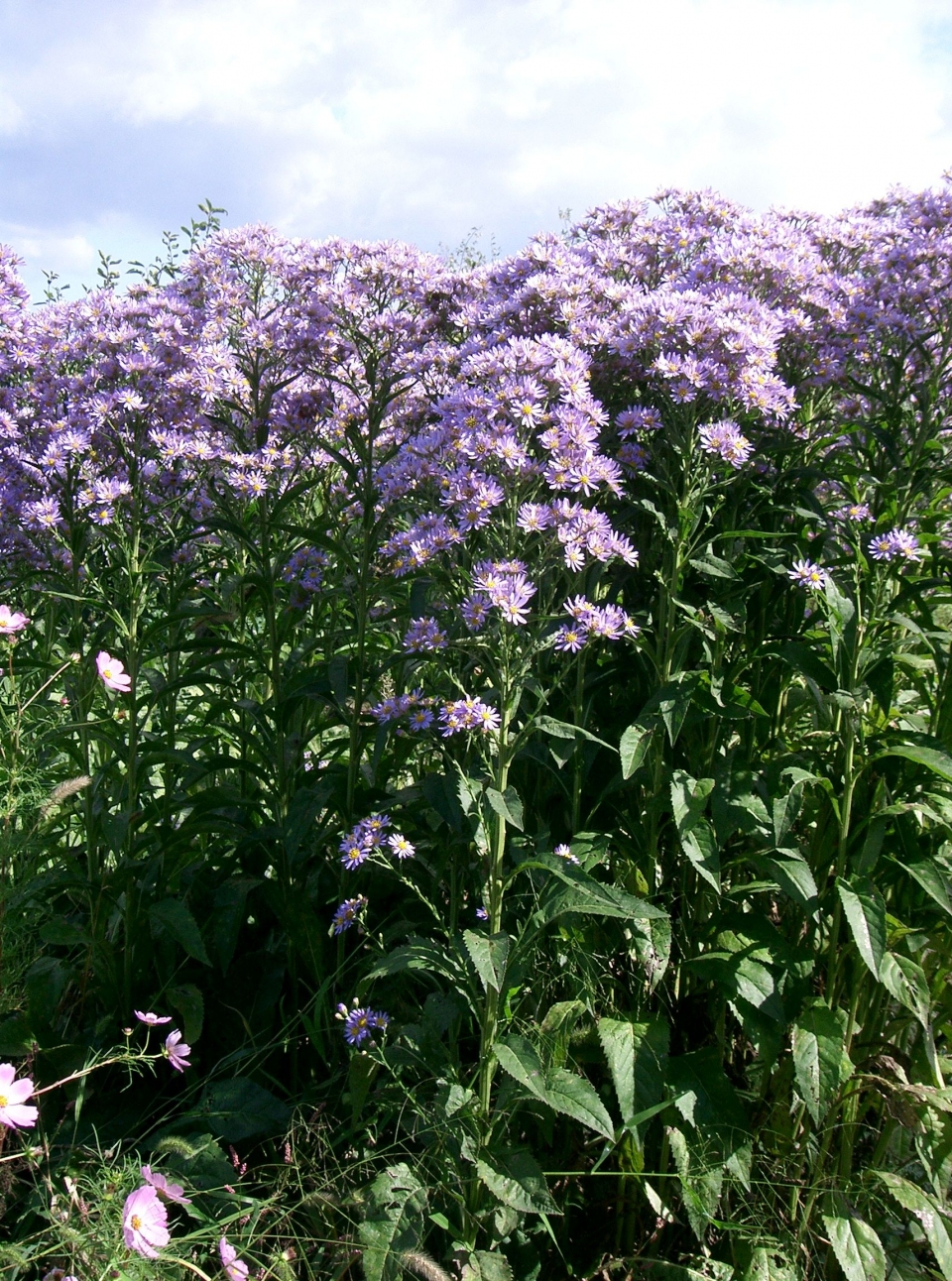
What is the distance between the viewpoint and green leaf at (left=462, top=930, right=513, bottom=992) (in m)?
2.32

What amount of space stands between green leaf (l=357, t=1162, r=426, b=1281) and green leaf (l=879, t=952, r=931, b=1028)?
1.26m

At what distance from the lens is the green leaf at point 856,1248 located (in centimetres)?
262

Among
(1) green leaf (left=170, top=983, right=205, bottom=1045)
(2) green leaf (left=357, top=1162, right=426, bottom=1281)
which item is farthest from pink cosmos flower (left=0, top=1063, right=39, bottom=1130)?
(1) green leaf (left=170, top=983, right=205, bottom=1045)

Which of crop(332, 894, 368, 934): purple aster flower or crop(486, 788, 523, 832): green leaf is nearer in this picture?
crop(486, 788, 523, 832): green leaf

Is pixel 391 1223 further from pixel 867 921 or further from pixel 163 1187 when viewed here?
pixel 867 921

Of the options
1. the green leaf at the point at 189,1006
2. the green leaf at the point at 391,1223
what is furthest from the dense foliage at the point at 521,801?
the green leaf at the point at 189,1006

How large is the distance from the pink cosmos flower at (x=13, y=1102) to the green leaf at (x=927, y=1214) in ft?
6.87

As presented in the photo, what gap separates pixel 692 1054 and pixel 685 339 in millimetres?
1960

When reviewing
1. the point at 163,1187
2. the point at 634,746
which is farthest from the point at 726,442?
the point at 163,1187

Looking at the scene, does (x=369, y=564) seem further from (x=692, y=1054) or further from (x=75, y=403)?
(x=692, y=1054)

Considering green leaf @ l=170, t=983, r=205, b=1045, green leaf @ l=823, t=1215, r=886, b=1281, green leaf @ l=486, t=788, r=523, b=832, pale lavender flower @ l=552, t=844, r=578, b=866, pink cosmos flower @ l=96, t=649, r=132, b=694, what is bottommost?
green leaf @ l=823, t=1215, r=886, b=1281

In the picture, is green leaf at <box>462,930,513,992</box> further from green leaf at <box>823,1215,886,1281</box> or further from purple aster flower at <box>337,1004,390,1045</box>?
green leaf at <box>823,1215,886,1281</box>

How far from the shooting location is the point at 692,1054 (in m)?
2.79

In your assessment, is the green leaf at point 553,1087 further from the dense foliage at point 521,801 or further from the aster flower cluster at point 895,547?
the aster flower cluster at point 895,547
